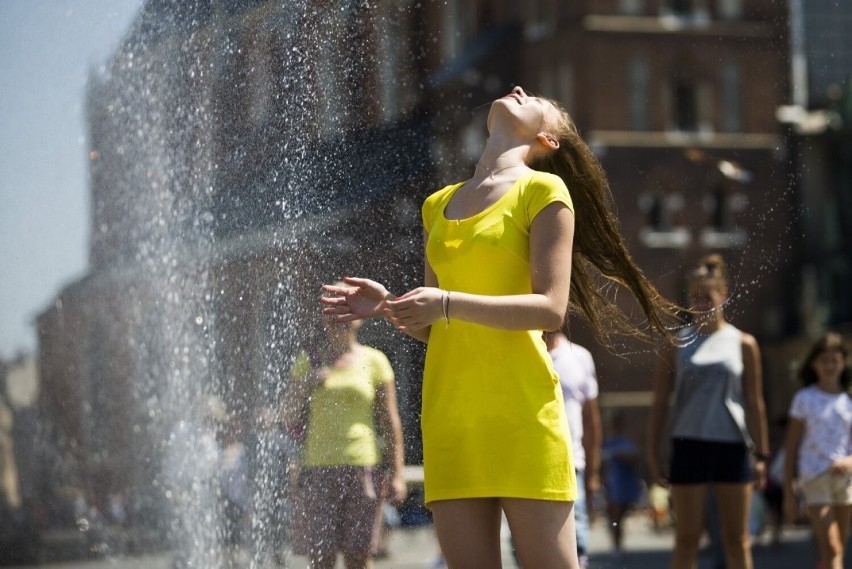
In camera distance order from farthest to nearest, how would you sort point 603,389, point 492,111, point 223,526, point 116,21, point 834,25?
point 834,25 < point 603,389 < point 116,21 < point 223,526 < point 492,111

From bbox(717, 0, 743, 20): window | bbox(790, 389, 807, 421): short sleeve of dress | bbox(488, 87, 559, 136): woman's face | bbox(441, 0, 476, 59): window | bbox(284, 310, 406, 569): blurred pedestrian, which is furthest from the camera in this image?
bbox(717, 0, 743, 20): window

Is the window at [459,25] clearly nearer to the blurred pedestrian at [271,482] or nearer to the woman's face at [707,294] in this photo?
the woman's face at [707,294]

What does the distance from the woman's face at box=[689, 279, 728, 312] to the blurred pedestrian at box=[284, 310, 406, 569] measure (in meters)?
1.51

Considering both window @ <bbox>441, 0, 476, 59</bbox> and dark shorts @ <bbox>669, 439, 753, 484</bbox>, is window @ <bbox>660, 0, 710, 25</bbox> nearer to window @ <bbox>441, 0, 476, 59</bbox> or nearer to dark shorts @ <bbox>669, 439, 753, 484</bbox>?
window @ <bbox>441, 0, 476, 59</bbox>

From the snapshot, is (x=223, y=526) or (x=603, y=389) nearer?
(x=223, y=526)

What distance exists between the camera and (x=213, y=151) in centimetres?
619

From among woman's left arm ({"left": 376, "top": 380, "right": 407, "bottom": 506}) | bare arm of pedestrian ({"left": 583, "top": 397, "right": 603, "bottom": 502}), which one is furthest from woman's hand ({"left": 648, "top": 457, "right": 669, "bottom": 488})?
woman's left arm ({"left": 376, "top": 380, "right": 407, "bottom": 506})

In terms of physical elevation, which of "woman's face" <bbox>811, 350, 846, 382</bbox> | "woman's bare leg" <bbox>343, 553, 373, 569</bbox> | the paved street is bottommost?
the paved street

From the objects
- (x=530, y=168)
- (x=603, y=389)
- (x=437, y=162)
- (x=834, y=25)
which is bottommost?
(x=603, y=389)

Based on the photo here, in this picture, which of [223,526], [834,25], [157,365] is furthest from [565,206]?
[834,25]

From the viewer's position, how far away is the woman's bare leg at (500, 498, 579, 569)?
3.50 meters

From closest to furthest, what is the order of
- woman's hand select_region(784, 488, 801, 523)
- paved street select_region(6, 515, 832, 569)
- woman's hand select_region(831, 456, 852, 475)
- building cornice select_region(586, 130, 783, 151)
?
paved street select_region(6, 515, 832, 569) → woman's hand select_region(831, 456, 852, 475) → woman's hand select_region(784, 488, 801, 523) → building cornice select_region(586, 130, 783, 151)

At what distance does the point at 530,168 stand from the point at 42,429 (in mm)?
8492

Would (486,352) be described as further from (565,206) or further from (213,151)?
(213,151)
